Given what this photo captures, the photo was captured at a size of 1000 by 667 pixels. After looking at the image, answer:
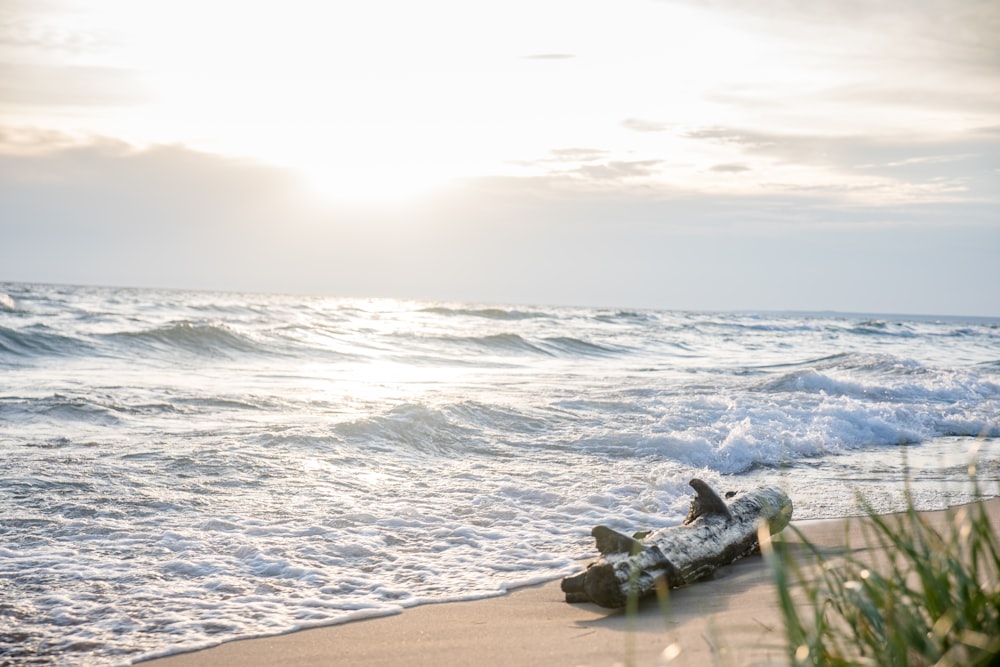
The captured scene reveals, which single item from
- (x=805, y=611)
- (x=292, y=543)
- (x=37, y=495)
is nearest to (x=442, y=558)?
(x=292, y=543)

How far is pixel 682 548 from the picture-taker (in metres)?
4.79

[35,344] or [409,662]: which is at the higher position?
[35,344]

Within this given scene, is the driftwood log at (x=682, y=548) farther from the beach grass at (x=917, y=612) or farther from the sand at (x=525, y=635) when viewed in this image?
the beach grass at (x=917, y=612)

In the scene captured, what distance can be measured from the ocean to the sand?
0.71 ft

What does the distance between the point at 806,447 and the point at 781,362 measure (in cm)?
1402

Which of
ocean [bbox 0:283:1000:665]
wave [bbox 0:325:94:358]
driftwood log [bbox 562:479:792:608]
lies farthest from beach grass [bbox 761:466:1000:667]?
wave [bbox 0:325:94:358]

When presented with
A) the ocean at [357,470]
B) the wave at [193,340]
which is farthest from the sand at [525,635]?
the wave at [193,340]

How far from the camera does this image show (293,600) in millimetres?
4703

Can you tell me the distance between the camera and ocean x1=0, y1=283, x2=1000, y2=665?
475 centimetres

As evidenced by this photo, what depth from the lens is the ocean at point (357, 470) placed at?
15.6 feet

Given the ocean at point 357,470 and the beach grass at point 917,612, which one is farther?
the ocean at point 357,470

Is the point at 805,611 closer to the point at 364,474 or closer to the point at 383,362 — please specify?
the point at 364,474

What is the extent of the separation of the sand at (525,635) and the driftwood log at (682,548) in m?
0.09

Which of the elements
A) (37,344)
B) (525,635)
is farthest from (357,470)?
(37,344)
